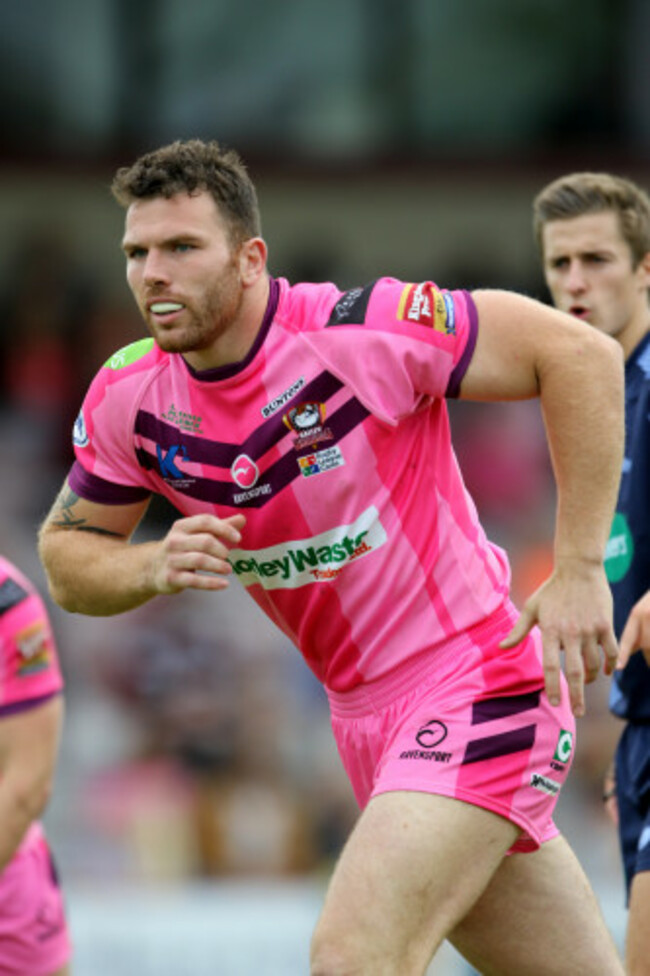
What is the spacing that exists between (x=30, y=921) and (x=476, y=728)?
203 cm

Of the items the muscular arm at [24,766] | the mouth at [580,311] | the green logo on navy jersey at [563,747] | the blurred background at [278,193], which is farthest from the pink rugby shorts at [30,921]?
the blurred background at [278,193]

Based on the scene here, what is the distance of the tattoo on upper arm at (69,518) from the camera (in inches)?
198

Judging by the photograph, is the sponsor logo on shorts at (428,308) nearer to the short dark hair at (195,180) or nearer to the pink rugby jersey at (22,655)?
the short dark hair at (195,180)

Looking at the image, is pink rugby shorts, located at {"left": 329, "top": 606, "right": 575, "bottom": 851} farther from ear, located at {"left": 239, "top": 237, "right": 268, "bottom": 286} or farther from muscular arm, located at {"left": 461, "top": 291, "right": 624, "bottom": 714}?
ear, located at {"left": 239, "top": 237, "right": 268, "bottom": 286}

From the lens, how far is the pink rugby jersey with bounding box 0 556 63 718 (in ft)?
19.3

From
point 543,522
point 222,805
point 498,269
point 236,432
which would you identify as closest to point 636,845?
point 236,432

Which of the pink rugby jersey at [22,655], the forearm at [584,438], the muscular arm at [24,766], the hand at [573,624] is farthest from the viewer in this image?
the pink rugby jersey at [22,655]

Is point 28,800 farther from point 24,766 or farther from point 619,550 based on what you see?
point 619,550

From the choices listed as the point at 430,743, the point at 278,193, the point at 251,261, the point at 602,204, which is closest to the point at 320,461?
the point at 251,261

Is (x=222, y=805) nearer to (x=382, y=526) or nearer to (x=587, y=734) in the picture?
(x=587, y=734)

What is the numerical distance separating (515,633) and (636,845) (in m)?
1.37

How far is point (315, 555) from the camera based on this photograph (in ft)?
15.9

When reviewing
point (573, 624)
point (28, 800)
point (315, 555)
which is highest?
point (315, 555)

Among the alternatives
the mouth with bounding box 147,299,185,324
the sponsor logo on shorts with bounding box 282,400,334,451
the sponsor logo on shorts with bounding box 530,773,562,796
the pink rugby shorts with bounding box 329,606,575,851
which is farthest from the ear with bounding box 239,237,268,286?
the sponsor logo on shorts with bounding box 530,773,562,796
